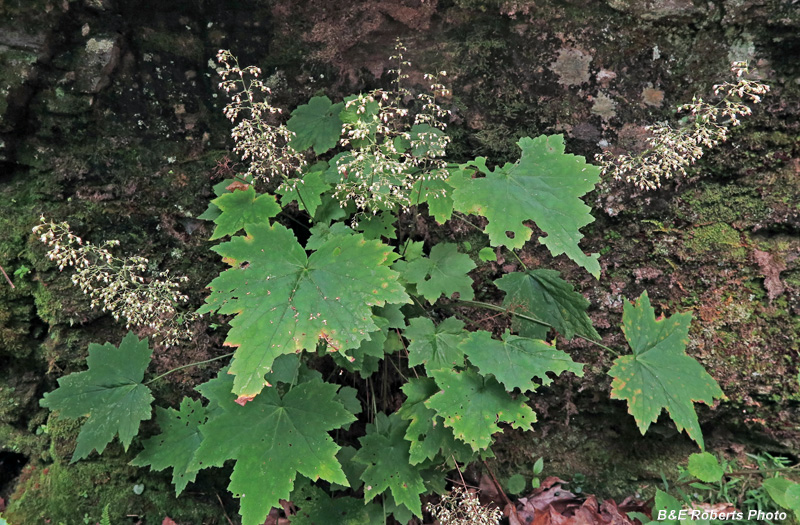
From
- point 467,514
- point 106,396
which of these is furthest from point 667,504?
point 106,396

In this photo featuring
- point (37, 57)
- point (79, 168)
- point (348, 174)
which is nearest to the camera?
point (348, 174)

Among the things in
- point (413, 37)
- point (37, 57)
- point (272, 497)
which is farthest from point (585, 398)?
point (37, 57)

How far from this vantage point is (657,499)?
2.43m

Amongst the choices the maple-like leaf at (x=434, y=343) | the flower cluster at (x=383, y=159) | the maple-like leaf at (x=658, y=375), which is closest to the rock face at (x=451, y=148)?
the maple-like leaf at (x=658, y=375)

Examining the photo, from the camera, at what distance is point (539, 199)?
6.51 ft

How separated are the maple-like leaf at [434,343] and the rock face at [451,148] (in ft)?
2.78

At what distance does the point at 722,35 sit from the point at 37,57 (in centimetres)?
367

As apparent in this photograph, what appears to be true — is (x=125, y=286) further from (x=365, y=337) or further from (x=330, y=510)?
(x=330, y=510)

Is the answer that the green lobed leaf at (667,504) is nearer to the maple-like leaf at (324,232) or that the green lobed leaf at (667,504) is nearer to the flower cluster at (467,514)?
the flower cluster at (467,514)

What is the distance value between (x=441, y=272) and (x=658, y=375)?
1.16 metres

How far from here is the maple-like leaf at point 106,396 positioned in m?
2.23

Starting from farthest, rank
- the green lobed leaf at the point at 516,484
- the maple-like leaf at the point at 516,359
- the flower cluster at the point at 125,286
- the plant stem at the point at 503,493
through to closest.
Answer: the green lobed leaf at the point at 516,484
the plant stem at the point at 503,493
the flower cluster at the point at 125,286
the maple-like leaf at the point at 516,359

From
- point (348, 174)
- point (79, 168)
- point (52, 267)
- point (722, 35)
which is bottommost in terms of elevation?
point (52, 267)

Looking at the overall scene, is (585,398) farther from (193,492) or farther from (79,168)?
(79,168)
